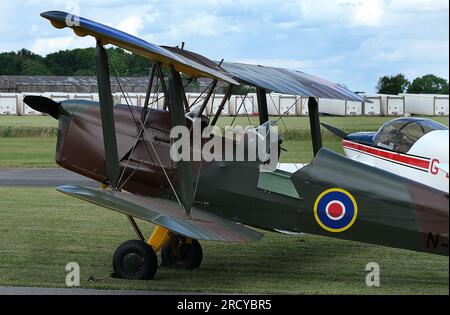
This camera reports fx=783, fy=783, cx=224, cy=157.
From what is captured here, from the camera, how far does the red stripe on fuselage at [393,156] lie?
9703mm

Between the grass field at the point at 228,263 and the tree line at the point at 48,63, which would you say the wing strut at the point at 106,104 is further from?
the tree line at the point at 48,63

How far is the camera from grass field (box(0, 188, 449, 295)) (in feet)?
26.0

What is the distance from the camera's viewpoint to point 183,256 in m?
9.07

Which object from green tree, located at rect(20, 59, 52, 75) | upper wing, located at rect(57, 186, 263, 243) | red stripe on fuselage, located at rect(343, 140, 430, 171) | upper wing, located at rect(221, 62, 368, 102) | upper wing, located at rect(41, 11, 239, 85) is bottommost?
upper wing, located at rect(57, 186, 263, 243)

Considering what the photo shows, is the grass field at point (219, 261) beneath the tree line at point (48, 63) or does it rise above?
beneath

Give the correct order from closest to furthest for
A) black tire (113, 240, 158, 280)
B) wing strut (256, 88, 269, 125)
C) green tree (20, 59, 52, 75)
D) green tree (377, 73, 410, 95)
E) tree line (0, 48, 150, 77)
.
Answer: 1. black tire (113, 240, 158, 280)
2. wing strut (256, 88, 269, 125)
3. tree line (0, 48, 150, 77)
4. green tree (20, 59, 52, 75)
5. green tree (377, 73, 410, 95)

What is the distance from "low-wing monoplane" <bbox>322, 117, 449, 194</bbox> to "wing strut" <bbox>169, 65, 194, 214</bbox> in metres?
2.80

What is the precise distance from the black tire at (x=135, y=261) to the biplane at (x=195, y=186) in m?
0.01

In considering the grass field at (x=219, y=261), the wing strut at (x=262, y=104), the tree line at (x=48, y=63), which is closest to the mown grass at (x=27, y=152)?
the tree line at (x=48, y=63)

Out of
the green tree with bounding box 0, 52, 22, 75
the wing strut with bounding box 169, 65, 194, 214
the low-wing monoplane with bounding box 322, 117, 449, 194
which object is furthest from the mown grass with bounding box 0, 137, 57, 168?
the wing strut with bounding box 169, 65, 194, 214

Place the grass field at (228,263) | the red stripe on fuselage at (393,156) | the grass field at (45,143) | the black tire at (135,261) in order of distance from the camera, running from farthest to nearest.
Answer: the grass field at (45,143) < the red stripe on fuselage at (393,156) < the black tire at (135,261) < the grass field at (228,263)

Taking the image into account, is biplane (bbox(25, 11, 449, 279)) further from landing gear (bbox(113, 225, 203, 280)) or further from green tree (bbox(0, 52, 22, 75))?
green tree (bbox(0, 52, 22, 75))
